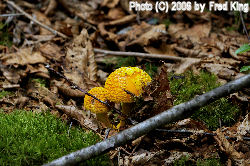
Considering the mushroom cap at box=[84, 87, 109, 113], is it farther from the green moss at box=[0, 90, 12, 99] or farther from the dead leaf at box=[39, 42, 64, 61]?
the dead leaf at box=[39, 42, 64, 61]

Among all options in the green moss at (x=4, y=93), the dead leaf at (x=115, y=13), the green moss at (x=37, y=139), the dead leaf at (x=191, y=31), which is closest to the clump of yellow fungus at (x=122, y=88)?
the green moss at (x=37, y=139)

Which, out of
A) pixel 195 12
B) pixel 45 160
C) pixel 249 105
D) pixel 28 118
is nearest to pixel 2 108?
pixel 28 118

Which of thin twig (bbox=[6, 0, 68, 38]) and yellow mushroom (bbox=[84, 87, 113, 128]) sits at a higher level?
thin twig (bbox=[6, 0, 68, 38])

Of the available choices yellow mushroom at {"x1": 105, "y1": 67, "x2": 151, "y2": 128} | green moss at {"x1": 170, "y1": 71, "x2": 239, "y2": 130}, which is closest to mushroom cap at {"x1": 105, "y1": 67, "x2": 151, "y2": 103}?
yellow mushroom at {"x1": 105, "y1": 67, "x2": 151, "y2": 128}

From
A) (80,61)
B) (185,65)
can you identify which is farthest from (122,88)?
(185,65)

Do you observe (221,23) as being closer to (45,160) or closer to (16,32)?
(16,32)
